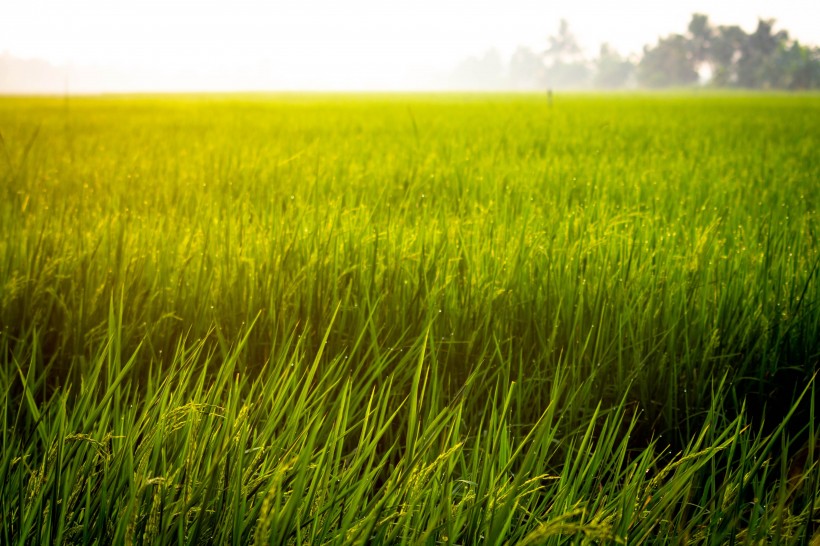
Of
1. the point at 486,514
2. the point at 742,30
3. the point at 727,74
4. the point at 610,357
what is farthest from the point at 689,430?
the point at 742,30

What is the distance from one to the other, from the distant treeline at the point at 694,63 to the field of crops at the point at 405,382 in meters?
78.8

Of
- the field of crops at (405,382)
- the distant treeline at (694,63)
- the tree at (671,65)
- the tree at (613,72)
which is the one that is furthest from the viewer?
the tree at (613,72)

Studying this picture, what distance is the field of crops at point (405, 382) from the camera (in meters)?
1.02

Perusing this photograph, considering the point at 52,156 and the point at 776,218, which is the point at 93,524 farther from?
the point at 52,156

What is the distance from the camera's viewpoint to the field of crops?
3.33 ft

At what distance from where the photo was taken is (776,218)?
3008 millimetres

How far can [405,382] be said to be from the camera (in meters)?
1.76

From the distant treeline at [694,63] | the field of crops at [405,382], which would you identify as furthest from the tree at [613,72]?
the field of crops at [405,382]

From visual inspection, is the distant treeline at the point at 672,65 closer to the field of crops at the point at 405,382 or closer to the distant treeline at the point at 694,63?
the distant treeline at the point at 694,63

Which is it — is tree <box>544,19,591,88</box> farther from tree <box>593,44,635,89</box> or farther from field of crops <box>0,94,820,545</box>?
field of crops <box>0,94,820,545</box>

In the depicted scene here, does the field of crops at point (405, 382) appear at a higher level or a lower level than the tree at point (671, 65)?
→ lower

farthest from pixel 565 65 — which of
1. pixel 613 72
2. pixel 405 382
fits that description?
pixel 405 382

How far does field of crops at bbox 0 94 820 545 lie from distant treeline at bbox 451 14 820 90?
78.8 m

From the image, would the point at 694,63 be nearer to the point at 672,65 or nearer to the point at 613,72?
the point at 672,65
